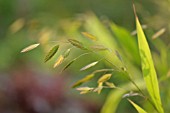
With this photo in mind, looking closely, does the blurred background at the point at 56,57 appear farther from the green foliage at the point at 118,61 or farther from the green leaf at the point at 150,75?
the green leaf at the point at 150,75

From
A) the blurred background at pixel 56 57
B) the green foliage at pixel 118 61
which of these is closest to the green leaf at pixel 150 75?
the green foliage at pixel 118 61

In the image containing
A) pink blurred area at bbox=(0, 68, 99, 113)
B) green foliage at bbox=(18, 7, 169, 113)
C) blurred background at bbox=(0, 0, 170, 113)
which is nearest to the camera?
green foliage at bbox=(18, 7, 169, 113)

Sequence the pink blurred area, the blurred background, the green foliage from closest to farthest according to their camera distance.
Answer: the green foliage, the blurred background, the pink blurred area

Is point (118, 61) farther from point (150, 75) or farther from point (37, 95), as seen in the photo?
point (37, 95)

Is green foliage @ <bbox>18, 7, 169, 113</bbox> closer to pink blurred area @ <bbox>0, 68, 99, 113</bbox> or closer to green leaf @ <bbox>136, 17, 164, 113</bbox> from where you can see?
green leaf @ <bbox>136, 17, 164, 113</bbox>

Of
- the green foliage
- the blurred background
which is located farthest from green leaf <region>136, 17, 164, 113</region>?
the blurred background

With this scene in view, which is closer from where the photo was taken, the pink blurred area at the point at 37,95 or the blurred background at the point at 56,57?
the blurred background at the point at 56,57

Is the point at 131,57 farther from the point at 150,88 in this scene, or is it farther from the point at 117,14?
the point at 117,14

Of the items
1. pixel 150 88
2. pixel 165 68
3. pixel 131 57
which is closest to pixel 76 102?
pixel 131 57

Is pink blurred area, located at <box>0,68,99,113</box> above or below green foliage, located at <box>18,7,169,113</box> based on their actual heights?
below
